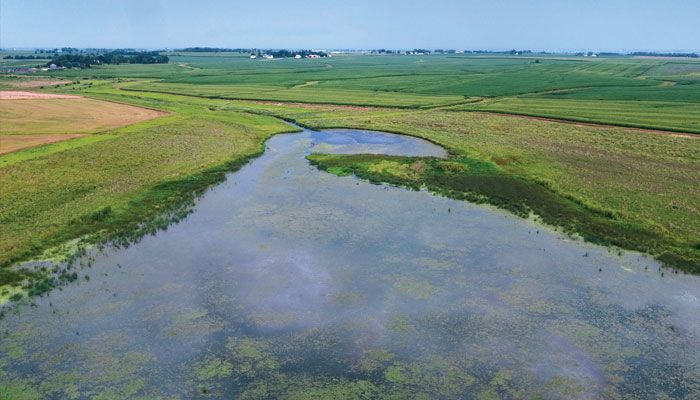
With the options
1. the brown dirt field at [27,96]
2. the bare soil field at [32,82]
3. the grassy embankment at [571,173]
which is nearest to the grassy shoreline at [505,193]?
the grassy embankment at [571,173]

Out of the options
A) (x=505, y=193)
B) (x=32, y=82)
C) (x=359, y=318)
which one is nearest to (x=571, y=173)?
(x=505, y=193)

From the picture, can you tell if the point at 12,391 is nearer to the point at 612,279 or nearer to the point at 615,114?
the point at 612,279

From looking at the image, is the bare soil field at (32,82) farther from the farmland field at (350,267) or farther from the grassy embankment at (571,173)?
the grassy embankment at (571,173)

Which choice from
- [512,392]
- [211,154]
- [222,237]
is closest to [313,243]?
[222,237]

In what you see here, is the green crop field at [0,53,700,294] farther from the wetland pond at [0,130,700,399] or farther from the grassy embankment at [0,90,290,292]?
the wetland pond at [0,130,700,399]

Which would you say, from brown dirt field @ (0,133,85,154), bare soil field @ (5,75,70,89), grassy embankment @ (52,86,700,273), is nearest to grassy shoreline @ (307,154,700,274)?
grassy embankment @ (52,86,700,273)

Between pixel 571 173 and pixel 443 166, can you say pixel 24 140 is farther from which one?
pixel 571 173
